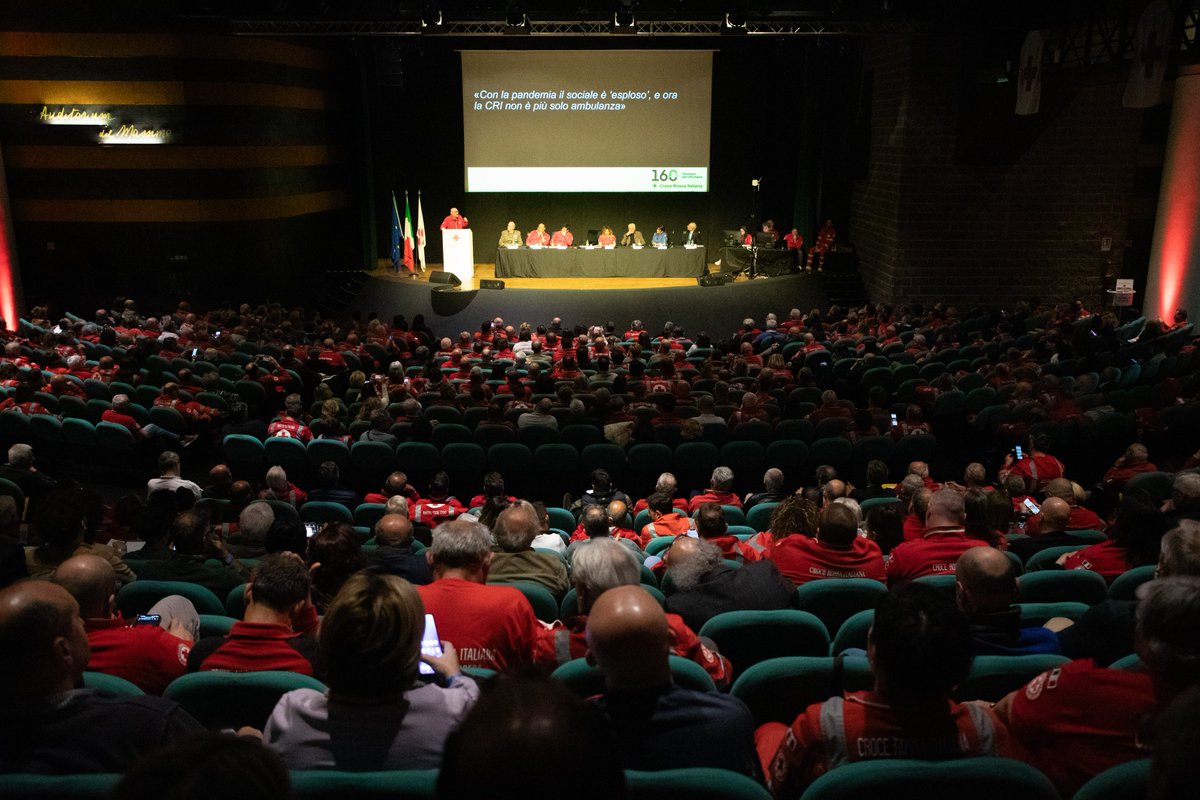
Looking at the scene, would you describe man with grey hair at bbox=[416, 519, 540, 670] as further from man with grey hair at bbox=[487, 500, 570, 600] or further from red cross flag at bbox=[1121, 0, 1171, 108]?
red cross flag at bbox=[1121, 0, 1171, 108]

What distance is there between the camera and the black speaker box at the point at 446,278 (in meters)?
15.5

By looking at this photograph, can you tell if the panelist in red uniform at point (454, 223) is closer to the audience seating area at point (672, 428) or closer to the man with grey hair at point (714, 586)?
the audience seating area at point (672, 428)

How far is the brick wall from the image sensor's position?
1391cm

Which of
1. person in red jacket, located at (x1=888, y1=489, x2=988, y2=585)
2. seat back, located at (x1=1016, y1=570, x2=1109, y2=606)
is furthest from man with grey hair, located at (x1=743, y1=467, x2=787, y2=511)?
seat back, located at (x1=1016, y1=570, x2=1109, y2=606)

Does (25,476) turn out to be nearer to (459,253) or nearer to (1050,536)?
(1050,536)

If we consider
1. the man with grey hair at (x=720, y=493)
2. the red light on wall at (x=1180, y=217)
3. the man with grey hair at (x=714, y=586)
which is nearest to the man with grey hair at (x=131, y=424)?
the man with grey hair at (x=720, y=493)

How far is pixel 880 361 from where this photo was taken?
1038cm

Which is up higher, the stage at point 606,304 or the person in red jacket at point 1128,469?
the stage at point 606,304

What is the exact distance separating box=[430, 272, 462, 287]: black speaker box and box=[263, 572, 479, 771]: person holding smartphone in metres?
13.8

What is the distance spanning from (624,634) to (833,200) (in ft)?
54.2

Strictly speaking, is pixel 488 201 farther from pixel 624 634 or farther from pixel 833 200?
pixel 624 634

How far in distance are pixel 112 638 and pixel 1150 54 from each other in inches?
436

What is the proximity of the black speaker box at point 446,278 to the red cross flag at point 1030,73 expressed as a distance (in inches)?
362

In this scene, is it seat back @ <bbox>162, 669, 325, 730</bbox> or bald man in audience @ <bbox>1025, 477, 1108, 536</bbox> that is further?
bald man in audience @ <bbox>1025, 477, 1108, 536</bbox>
